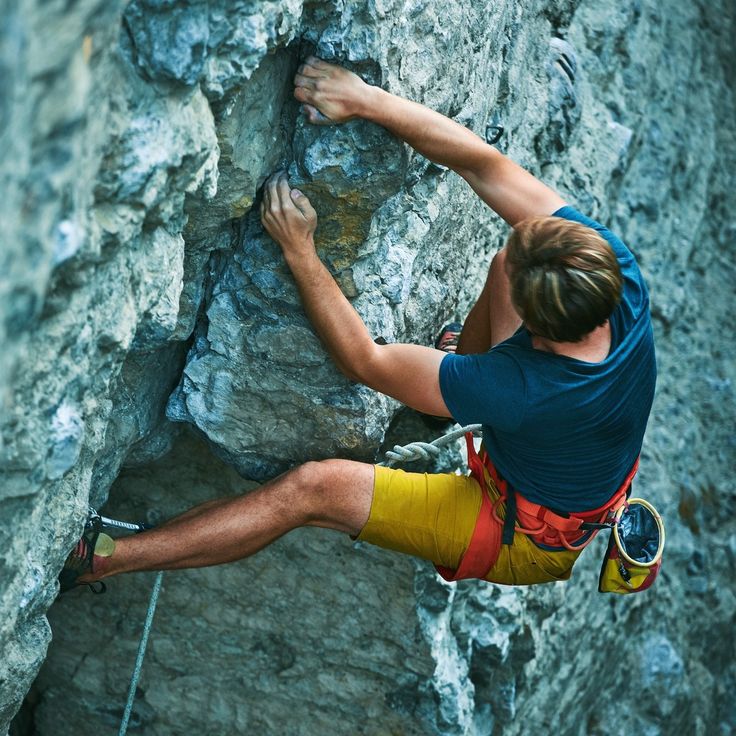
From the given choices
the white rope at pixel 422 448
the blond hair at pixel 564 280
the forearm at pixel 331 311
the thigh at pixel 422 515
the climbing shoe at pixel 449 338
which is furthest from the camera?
the climbing shoe at pixel 449 338

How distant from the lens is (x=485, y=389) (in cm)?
279

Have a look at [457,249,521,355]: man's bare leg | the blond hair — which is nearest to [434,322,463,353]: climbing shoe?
[457,249,521,355]: man's bare leg

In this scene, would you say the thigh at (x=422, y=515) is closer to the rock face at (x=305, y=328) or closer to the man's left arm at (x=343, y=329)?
the rock face at (x=305, y=328)

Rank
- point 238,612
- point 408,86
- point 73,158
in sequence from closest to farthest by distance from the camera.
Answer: point 73,158
point 408,86
point 238,612

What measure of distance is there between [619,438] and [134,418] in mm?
1403

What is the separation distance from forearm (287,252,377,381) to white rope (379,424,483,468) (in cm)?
58

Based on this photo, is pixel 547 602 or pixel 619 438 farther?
pixel 547 602

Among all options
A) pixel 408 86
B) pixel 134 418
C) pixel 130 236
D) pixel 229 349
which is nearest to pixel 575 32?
pixel 408 86

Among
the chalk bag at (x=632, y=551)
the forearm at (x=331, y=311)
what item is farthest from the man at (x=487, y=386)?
the chalk bag at (x=632, y=551)

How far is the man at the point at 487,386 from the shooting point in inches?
104

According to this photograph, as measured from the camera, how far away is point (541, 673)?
4.26 metres

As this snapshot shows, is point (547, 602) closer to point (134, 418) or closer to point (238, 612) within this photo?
point (238, 612)

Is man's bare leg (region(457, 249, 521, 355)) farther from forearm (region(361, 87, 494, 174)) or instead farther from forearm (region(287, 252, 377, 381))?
forearm (region(287, 252, 377, 381))

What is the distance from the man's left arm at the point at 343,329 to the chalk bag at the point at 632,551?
727mm
